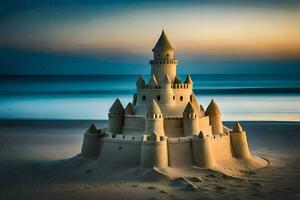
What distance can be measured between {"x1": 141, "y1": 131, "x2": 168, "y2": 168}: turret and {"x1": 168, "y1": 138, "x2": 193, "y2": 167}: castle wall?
0.58m

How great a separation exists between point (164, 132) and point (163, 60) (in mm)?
4109

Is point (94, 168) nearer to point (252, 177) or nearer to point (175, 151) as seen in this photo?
point (175, 151)

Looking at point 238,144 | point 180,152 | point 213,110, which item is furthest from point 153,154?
point 238,144

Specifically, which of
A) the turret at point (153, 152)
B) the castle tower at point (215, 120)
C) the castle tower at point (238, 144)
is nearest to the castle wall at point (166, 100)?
the castle tower at point (215, 120)

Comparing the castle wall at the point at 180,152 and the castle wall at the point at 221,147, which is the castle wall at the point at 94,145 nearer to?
the castle wall at the point at 180,152

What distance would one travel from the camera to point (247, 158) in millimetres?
27641

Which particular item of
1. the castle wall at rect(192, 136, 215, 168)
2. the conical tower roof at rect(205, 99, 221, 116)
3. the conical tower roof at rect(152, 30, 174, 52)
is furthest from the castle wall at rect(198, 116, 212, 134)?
the conical tower roof at rect(152, 30, 174, 52)

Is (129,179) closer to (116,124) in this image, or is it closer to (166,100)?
(116,124)

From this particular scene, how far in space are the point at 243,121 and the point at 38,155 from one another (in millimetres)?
24727

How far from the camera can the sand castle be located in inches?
978

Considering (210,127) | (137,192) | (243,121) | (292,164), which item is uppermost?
(243,121)

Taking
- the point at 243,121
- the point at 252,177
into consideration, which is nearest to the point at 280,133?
the point at 243,121

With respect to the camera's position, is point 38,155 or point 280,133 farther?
point 280,133

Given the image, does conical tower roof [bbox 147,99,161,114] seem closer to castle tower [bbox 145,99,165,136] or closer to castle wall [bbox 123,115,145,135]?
castle tower [bbox 145,99,165,136]
